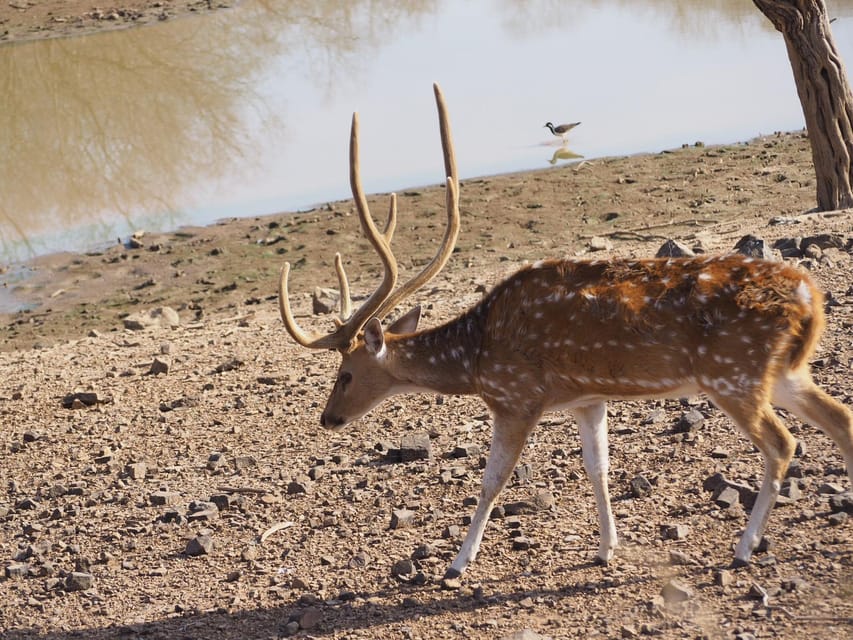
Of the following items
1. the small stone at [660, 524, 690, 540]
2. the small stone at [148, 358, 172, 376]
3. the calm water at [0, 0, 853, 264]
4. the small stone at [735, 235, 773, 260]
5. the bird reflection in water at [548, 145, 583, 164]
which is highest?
the calm water at [0, 0, 853, 264]

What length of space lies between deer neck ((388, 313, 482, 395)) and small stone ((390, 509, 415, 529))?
2.19ft

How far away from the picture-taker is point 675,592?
5.38 m

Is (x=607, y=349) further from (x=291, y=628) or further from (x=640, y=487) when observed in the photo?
(x=291, y=628)

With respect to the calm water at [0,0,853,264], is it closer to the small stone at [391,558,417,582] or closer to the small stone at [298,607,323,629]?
the small stone at [391,558,417,582]

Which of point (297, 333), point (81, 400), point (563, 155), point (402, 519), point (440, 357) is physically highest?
point (563, 155)

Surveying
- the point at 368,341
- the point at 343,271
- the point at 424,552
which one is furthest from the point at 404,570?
the point at 343,271

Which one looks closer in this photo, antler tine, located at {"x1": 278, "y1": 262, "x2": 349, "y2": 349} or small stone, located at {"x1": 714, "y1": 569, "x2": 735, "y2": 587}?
small stone, located at {"x1": 714, "y1": 569, "x2": 735, "y2": 587}

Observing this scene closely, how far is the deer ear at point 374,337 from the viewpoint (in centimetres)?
644

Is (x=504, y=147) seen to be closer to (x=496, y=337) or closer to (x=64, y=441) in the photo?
(x=64, y=441)

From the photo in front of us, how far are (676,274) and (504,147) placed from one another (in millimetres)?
12983

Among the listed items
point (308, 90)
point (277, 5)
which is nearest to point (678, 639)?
point (308, 90)

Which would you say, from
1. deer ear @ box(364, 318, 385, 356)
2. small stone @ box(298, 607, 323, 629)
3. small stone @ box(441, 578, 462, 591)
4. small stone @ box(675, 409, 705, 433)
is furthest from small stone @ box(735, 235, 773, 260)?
small stone @ box(298, 607, 323, 629)

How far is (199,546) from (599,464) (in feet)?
7.12

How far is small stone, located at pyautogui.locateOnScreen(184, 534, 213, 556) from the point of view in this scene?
663 centimetres
